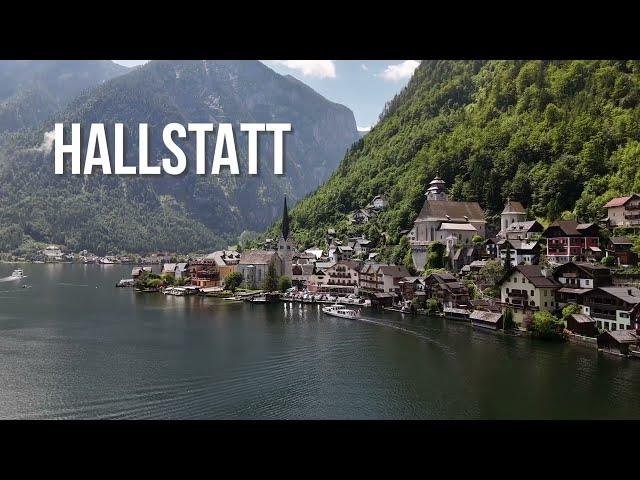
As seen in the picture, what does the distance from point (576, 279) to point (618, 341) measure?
2253mm

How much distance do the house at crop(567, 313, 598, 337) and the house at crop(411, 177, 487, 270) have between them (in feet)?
21.7

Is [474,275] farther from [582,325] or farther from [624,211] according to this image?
[582,325]

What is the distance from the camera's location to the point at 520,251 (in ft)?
42.1

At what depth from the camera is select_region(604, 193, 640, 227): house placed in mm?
11938

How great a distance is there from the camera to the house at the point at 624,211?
1194cm

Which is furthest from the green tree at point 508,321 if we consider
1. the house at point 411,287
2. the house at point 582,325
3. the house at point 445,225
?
the house at point 445,225

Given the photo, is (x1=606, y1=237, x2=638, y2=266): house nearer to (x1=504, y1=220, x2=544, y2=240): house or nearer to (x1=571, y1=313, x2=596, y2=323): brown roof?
(x1=504, y1=220, x2=544, y2=240): house

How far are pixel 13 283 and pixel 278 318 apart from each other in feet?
48.2

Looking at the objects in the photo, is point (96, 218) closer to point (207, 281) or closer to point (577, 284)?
point (207, 281)

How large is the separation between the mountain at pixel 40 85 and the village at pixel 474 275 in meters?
61.5

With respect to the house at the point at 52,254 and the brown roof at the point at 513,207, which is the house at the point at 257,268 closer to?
the brown roof at the point at 513,207

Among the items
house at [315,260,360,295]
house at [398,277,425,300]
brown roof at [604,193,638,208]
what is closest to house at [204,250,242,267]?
house at [315,260,360,295]

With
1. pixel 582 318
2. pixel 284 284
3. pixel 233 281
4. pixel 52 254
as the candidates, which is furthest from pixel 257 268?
pixel 52 254
